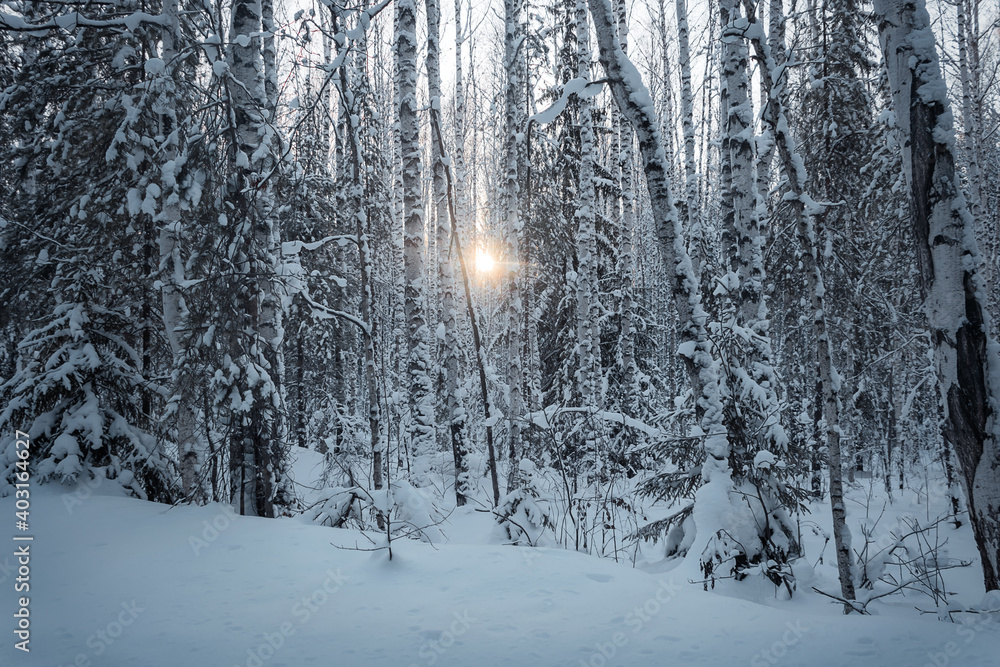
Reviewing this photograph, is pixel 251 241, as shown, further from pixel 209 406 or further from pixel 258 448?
pixel 258 448

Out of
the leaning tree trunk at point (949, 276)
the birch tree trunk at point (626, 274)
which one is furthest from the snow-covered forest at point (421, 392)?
the birch tree trunk at point (626, 274)

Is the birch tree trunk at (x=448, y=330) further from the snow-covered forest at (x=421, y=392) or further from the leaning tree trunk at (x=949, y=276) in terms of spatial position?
the leaning tree trunk at (x=949, y=276)

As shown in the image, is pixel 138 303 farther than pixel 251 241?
Yes

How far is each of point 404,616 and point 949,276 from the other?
3992mm

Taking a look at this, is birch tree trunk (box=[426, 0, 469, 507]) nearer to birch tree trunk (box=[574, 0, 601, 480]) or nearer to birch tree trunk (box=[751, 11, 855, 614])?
birch tree trunk (box=[574, 0, 601, 480])

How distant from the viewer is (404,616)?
8.71ft

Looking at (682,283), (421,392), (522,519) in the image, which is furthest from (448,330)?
(682,283)

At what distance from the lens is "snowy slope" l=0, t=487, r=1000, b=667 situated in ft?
7.43

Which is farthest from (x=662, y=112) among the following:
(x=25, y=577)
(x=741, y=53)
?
(x=25, y=577)

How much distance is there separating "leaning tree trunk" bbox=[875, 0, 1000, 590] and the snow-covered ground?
3.28 feet

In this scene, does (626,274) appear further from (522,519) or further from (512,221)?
(522,519)

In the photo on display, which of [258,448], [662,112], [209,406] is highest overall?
[662,112]

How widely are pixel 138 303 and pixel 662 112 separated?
72.9ft

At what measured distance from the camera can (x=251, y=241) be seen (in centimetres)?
511
